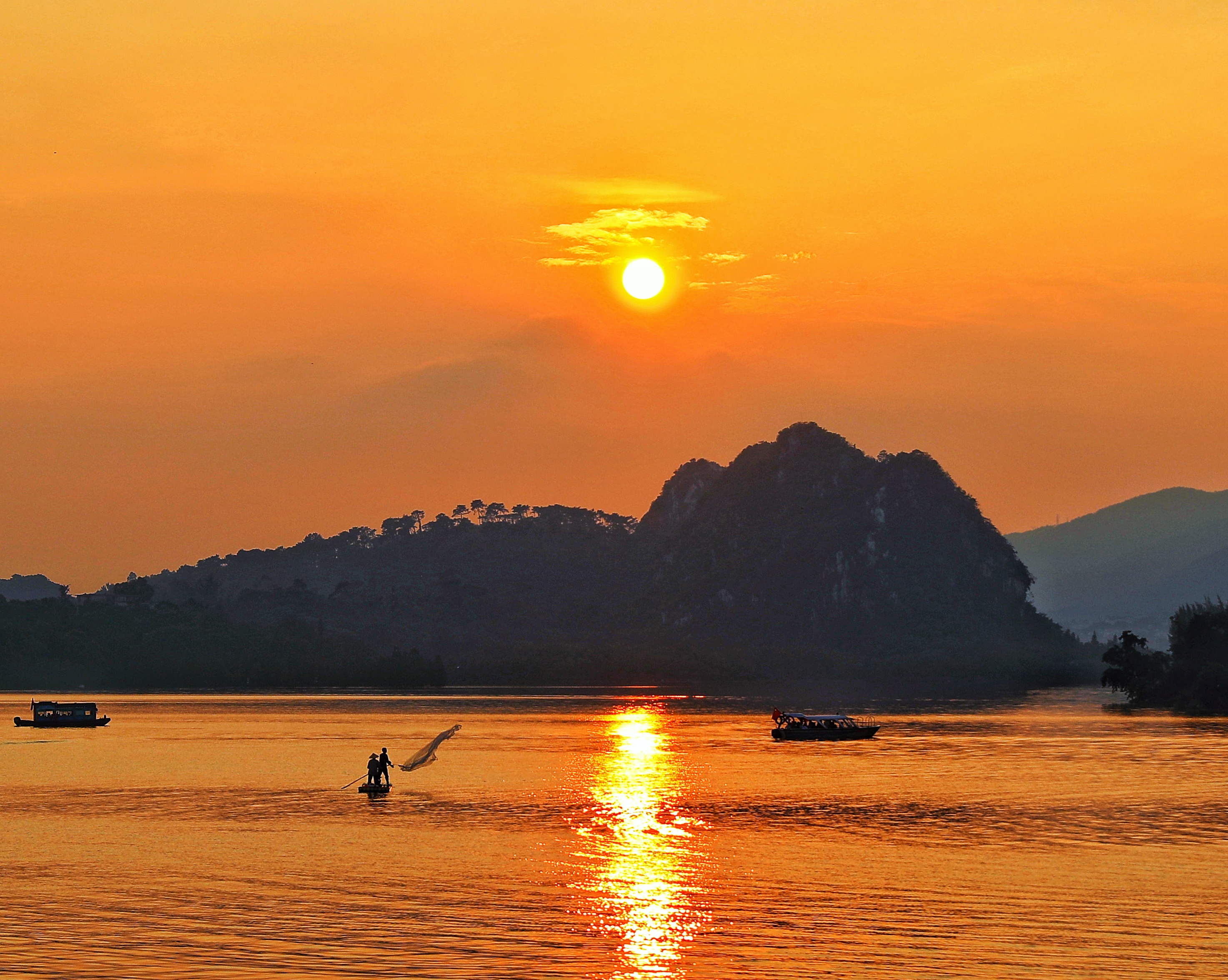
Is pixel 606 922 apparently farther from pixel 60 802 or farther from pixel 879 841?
pixel 60 802

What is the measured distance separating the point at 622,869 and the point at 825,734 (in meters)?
88.7

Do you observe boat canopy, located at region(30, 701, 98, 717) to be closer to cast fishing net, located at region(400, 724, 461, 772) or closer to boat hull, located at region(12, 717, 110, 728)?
boat hull, located at region(12, 717, 110, 728)

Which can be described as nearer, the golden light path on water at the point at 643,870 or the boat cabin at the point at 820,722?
the golden light path on water at the point at 643,870

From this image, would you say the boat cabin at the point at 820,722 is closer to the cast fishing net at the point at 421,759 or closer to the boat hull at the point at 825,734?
the boat hull at the point at 825,734

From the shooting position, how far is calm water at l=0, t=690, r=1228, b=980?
4572cm

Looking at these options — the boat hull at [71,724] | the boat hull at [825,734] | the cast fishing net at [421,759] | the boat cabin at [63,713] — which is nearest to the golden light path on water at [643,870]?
the cast fishing net at [421,759]

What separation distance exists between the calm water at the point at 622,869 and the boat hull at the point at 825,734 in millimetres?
21931

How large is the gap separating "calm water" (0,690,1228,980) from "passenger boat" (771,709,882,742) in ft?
72.8

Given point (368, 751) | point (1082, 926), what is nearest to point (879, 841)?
point (1082, 926)

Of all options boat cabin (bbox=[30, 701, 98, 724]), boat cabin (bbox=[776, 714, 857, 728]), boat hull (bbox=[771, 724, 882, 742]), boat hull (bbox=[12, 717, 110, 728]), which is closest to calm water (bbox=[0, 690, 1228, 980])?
boat hull (bbox=[771, 724, 882, 742])

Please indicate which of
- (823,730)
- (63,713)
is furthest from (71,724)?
(823,730)

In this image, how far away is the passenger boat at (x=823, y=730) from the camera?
15075 cm

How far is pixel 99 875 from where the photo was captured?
62.0 metres

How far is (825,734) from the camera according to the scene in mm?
150625
